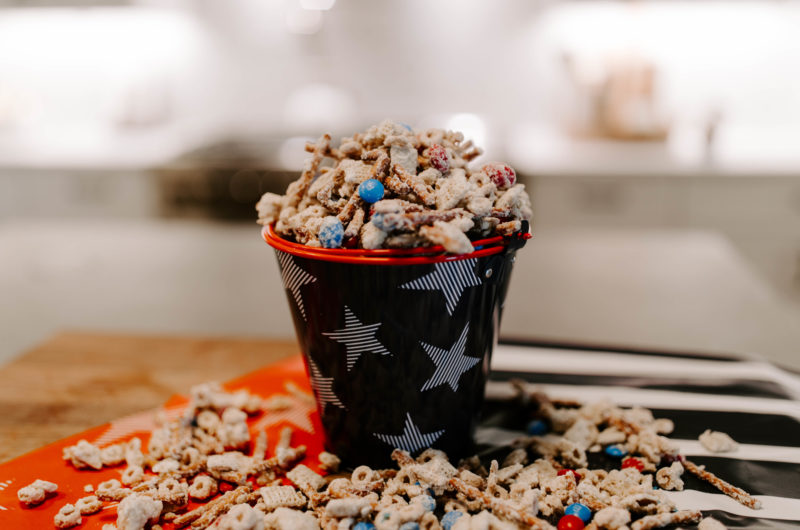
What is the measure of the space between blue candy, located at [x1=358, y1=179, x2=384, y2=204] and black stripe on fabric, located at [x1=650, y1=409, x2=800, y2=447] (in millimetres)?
508

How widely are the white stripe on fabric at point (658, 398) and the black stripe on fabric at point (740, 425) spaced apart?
0.04 feet

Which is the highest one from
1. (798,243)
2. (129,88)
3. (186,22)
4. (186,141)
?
(186,22)

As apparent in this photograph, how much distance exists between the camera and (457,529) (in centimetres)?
61

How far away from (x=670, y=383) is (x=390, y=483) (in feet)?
1.64

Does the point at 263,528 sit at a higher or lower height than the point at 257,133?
lower

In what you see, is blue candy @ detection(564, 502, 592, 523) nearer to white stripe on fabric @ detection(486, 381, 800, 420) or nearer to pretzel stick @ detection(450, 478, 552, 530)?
pretzel stick @ detection(450, 478, 552, 530)

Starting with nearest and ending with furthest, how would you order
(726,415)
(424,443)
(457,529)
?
(457,529), (424,443), (726,415)

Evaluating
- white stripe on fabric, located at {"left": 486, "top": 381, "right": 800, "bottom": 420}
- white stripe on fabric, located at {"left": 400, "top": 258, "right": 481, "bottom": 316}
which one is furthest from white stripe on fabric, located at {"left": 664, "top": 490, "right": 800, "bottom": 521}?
white stripe on fabric, located at {"left": 400, "top": 258, "right": 481, "bottom": 316}

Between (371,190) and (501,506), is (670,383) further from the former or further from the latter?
(371,190)

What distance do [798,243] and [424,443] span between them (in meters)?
2.27

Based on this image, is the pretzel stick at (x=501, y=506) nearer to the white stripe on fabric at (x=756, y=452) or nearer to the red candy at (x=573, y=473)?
the red candy at (x=573, y=473)

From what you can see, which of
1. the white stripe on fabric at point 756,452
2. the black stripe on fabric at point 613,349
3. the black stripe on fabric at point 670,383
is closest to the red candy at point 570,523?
Result: the white stripe on fabric at point 756,452

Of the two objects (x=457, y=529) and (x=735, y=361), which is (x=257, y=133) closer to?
(x=735, y=361)

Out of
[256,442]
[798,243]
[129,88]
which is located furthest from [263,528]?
[129,88]
